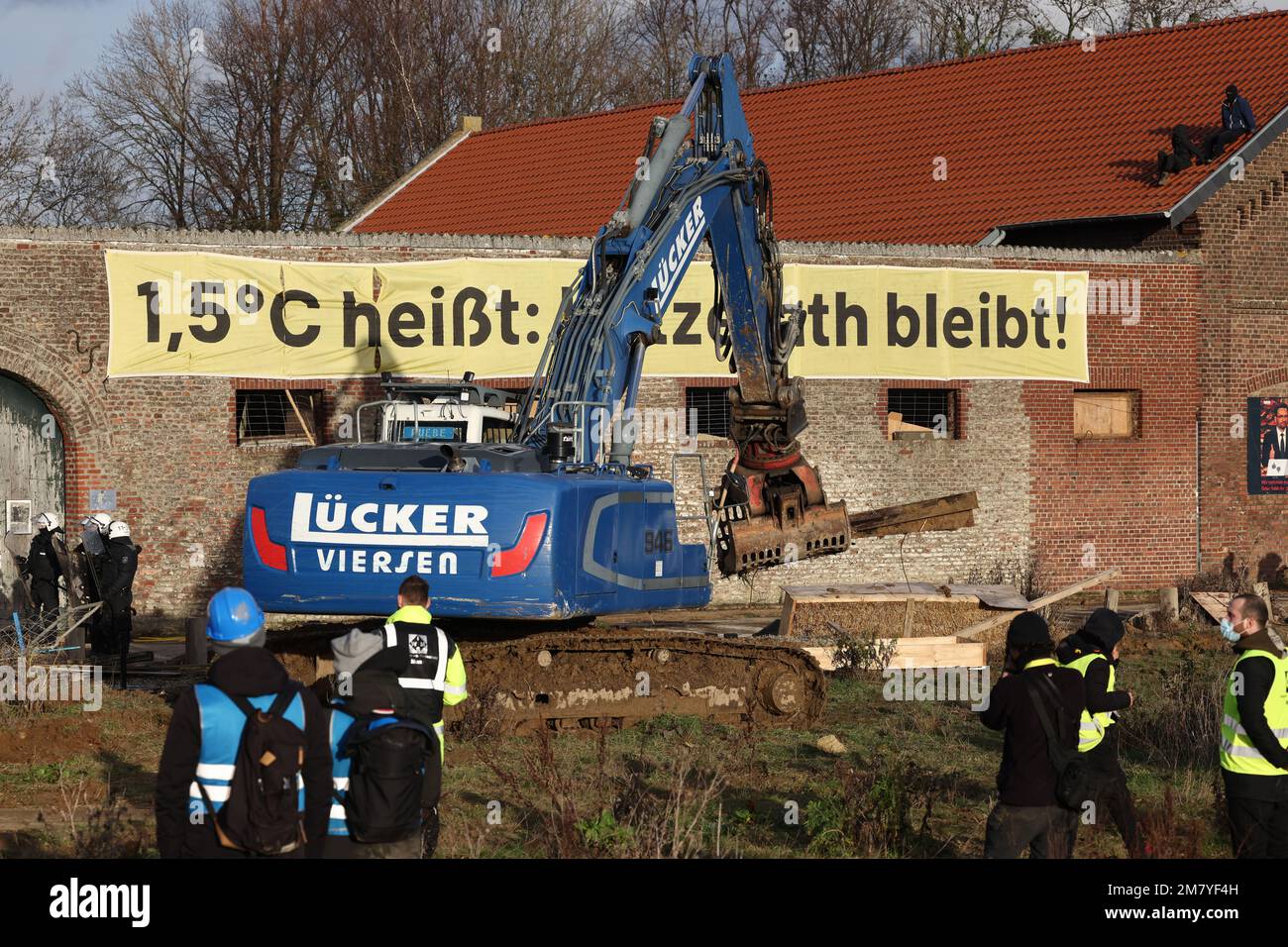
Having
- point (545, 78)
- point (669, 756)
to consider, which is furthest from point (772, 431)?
point (545, 78)

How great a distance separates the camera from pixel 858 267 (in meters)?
24.5

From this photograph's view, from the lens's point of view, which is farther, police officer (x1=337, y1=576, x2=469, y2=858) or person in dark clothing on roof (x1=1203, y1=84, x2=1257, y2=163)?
person in dark clothing on roof (x1=1203, y1=84, x2=1257, y2=163)

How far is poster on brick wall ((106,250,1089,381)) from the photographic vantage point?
21250 mm

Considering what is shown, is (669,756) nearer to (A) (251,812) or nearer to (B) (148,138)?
(A) (251,812)

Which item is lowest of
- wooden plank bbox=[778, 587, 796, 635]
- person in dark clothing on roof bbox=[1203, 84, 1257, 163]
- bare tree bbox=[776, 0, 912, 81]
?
wooden plank bbox=[778, 587, 796, 635]

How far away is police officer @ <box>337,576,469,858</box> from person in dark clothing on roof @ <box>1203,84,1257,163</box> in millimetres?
21323

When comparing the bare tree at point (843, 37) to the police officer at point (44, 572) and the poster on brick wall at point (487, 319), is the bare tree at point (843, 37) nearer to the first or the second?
the poster on brick wall at point (487, 319)

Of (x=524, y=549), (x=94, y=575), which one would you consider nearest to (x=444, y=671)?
(x=524, y=549)

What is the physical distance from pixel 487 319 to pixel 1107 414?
33.1 feet

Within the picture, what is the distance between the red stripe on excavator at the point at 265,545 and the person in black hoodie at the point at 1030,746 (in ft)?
20.7

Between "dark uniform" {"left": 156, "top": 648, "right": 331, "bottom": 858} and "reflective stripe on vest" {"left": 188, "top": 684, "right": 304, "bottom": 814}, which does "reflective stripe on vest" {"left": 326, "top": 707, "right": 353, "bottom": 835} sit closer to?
"dark uniform" {"left": 156, "top": 648, "right": 331, "bottom": 858}

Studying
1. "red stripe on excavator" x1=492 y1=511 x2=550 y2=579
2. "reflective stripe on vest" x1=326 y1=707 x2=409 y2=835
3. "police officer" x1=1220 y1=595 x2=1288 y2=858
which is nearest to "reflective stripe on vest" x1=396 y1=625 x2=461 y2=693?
"reflective stripe on vest" x1=326 y1=707 x2=409 y2=835

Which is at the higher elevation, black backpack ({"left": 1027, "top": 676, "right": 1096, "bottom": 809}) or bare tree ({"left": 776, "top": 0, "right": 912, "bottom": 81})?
bare tree ({"left": 776, "top": 0, "right": 912, "bottom": 81})
